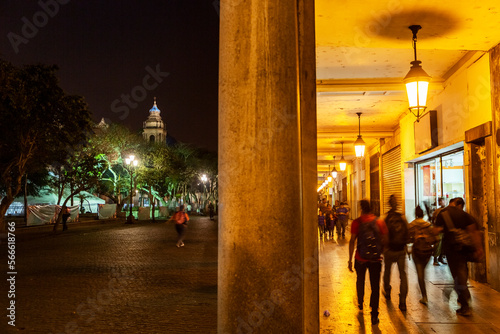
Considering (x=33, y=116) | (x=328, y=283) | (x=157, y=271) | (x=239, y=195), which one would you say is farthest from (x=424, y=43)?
(x=33, y=116)

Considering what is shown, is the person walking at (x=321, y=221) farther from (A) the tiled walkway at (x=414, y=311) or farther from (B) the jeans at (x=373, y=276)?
(B) the jeans at (x=373, y=276)

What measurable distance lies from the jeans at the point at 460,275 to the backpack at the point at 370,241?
122 cm

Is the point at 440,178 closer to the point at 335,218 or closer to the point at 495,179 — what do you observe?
the point at 495,179

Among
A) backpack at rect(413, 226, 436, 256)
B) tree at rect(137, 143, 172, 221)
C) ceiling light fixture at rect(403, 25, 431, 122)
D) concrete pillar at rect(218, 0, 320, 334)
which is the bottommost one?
backpack at rect(413, 226, 436, 256)

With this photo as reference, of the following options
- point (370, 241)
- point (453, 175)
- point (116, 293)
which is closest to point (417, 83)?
point (370, 241)

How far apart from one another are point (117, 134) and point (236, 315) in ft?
131

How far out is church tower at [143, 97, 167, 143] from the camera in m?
102

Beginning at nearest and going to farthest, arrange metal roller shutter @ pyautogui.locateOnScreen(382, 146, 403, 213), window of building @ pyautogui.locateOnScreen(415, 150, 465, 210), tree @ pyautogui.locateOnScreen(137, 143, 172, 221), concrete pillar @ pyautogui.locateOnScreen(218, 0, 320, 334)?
concrete pillar @ pyautogui.locateOnScreen(218, 0, 320, 334)
window of building @ pyautogui.locateOnScreen(415, 150, 465, 210)
metal roller shutter @ pyautogui.locateOnScreen(382, 146, 403, 213)
tree @ pyautogui.locateOnScreen(137, 143, 172, 221)

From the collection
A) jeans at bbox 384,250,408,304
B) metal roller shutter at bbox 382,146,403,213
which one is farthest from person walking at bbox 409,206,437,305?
metal roller shutter at bbox 382,146,403,213

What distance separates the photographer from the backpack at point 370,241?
21.3 feet

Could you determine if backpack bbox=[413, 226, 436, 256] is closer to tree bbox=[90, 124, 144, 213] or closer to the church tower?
tree bbox=[90, 124, 144, 213]

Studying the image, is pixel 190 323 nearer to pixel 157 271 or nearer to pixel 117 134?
pixel 157 271

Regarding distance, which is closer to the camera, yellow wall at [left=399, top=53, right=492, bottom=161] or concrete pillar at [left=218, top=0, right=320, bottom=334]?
concrete pillar at [left=218, top=0, right=320, bottom=334]

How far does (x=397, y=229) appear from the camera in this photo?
703 cm
